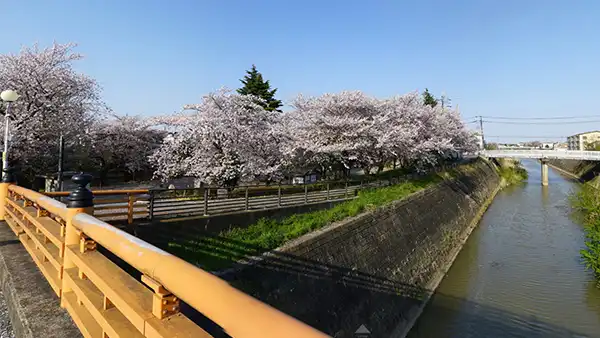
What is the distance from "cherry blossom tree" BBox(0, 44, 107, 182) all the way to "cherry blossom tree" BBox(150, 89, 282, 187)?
5652 mm

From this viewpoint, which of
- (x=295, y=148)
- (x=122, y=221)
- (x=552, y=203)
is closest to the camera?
(x=122, y=221)

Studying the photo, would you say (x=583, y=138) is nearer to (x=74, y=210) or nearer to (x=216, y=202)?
(x=216, y=202)

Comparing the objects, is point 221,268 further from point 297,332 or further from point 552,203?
point 552,203

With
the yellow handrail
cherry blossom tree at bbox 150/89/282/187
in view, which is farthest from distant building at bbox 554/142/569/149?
the yellow handrail

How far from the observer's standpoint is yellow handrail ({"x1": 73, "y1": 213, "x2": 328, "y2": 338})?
98cm

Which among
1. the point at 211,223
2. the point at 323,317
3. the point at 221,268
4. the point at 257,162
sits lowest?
the point at 323,317

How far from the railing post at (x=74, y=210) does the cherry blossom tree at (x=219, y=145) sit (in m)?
13.3

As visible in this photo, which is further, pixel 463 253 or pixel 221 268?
pixel 463 253

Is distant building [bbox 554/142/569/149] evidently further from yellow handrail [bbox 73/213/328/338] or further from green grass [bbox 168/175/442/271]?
yellow handrail [bbox 73/213/328/338]

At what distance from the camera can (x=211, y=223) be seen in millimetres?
9844

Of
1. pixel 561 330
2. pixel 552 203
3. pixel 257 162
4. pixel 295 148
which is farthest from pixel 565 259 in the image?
pixel 552 203

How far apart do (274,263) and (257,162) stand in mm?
10008

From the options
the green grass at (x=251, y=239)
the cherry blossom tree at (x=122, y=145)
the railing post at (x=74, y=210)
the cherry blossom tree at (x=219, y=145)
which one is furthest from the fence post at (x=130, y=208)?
the cherry blossom tree at (x=122, y=145)

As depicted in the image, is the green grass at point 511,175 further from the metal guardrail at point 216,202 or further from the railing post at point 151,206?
the railing post at point 151,206
